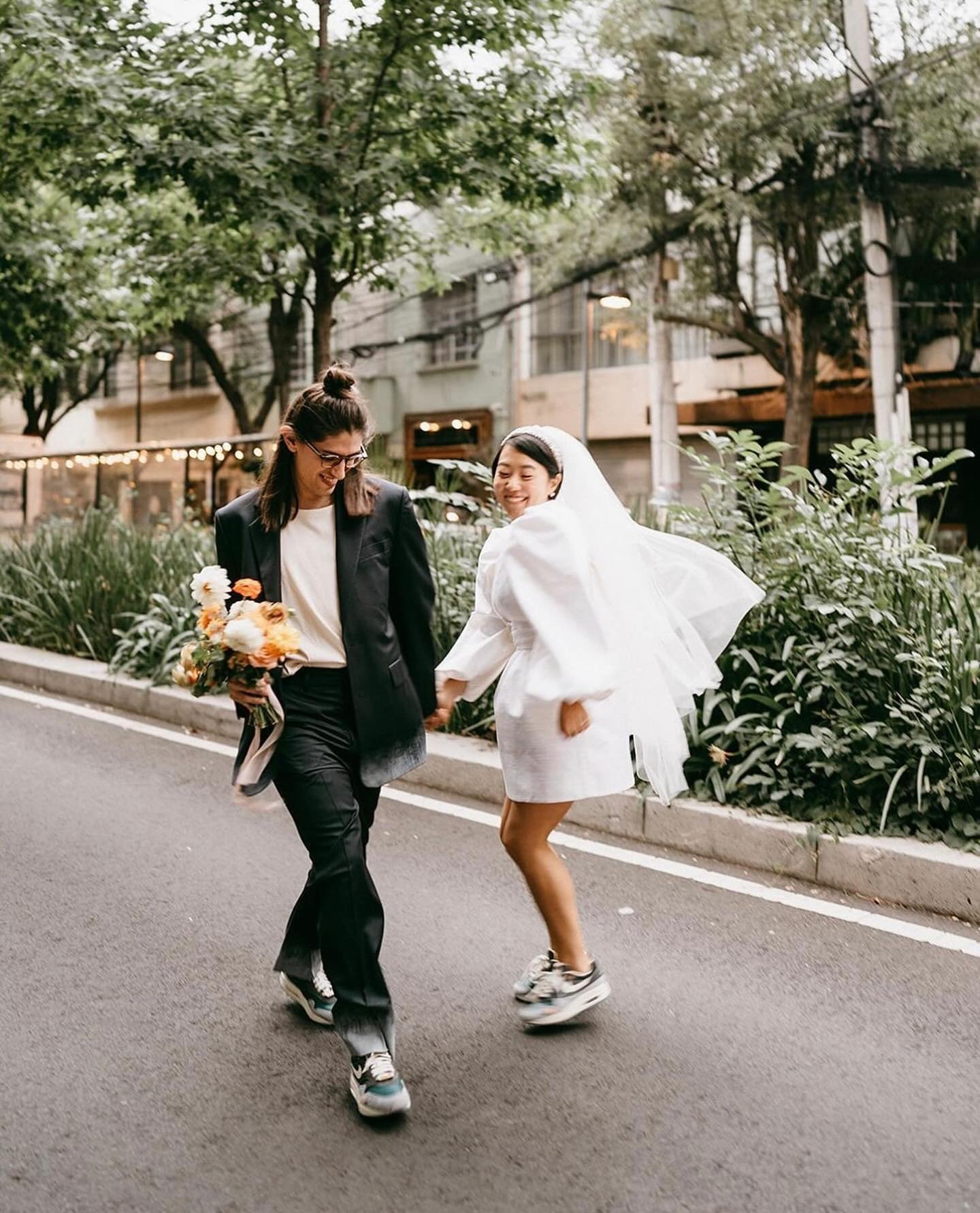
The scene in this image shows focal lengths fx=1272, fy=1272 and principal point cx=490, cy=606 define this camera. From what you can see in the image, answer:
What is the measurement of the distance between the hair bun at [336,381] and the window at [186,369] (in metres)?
34.2

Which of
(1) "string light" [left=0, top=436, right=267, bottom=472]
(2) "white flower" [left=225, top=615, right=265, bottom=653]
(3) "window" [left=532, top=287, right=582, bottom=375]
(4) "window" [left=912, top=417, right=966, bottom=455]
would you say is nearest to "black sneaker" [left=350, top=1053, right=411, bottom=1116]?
(2) "white flower" [left=225, top=615, right=265, bottom=653]

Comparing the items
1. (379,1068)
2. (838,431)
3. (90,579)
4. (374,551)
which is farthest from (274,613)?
(838,431)

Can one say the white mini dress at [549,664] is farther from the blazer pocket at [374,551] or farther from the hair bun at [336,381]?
the hair bun at [336,381]

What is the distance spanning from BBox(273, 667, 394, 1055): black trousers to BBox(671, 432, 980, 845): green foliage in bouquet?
8.56 ft

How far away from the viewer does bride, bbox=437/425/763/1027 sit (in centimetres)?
364

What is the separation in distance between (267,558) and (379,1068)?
139cm

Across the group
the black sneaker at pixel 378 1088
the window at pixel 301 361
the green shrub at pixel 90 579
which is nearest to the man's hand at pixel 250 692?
the black sneaker at pixel 378 1088

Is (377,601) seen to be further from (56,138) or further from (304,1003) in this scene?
(56,138)

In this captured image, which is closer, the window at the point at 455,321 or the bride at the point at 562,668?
the bride at the point at 562,668

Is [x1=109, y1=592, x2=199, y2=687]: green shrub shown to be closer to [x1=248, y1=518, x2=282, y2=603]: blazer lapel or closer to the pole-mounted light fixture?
[x1=248, y1=518, x2=282, y2=603]: blazer lapel

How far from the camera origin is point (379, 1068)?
3281 mm

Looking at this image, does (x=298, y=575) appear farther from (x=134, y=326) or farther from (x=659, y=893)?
(x=134, y=326)

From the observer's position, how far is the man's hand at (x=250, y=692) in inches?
131

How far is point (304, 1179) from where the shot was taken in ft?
9.83
